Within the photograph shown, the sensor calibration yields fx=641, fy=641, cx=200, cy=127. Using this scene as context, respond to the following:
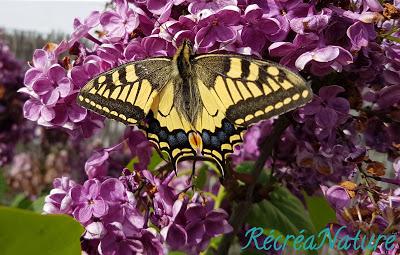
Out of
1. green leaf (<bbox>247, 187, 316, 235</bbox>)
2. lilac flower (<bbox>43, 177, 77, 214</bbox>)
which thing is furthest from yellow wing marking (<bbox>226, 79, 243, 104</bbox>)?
green leaf (<bbox>247, 187, 316, 235</bbox>)

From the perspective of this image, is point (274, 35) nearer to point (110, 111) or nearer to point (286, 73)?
point (286, 73)

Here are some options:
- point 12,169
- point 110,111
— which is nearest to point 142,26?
point 110,111

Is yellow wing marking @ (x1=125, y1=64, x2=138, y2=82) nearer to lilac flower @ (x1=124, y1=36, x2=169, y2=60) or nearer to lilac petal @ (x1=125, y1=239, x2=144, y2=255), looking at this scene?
lilac flower @ (x1=124, y1=36, x2=169, y2=60)

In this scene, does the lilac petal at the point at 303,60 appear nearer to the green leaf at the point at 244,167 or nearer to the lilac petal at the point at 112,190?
the lilac petal at the point at 112,190

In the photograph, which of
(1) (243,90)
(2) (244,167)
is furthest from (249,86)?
(2) (244,167)

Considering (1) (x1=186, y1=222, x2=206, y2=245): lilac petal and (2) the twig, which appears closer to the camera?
(1) (x1=186, y1=222, x2=206, y2=245): lilac petal

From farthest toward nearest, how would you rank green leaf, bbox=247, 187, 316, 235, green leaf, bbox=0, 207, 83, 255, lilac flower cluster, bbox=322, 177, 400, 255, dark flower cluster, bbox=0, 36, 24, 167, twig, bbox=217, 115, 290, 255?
dark flower cluster, bbox=0, 36, 24, 167 → green leaf, bbox=247, 187, 316, 235 → twig, bbox=217, 115, 290, 255 → lilac flower cluster, bbox=322, 177, 400, 255 → green leaf, bbox=0, 207, 83, 255

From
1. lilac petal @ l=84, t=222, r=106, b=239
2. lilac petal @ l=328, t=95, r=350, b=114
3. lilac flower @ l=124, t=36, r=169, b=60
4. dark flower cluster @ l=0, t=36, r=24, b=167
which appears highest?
lilac flower @ l=124, t=36, r=169, b=60
